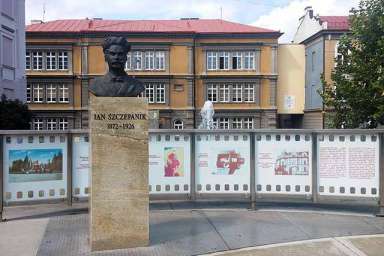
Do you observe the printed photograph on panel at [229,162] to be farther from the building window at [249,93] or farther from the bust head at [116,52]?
the building window at [249,93]

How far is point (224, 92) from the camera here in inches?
2376

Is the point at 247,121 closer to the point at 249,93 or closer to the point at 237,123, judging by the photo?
the point at 237,123

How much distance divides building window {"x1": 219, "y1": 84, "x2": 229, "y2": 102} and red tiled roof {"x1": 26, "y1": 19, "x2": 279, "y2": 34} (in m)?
5.92

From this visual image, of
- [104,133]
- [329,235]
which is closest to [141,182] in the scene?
[104,133]

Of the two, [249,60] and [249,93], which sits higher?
[249,60]

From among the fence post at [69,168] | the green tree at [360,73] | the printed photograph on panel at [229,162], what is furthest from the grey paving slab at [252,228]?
the green tree at [360,73]

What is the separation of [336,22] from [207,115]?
651 inches

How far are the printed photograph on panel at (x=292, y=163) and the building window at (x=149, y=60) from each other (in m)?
50.2

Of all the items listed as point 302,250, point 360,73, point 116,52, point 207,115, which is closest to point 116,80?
point 116,52

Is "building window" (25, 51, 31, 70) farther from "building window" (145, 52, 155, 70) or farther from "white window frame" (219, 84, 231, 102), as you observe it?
"white window frame" (219, 84, 231, 102)

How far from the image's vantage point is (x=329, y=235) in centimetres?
812

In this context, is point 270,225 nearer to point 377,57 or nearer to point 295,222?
point 295,222

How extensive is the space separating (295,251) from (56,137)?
4.77 meters

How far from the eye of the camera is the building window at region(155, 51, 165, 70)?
194 feet
